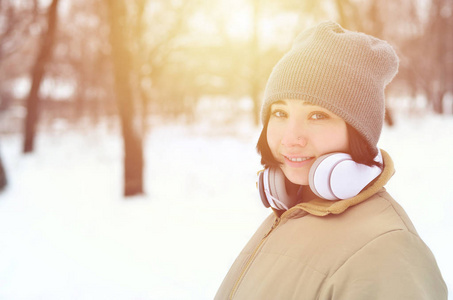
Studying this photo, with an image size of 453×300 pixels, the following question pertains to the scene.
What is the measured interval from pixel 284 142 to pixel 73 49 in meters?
26.2

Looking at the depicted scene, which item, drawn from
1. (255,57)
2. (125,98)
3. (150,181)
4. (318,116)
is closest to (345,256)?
(318,116)

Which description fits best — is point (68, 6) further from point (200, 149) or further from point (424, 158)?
point (424, 158)

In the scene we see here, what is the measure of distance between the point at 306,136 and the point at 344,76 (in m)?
0.25

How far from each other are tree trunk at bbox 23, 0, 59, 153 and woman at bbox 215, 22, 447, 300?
1178 centimetres

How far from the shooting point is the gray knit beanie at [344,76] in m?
1.43

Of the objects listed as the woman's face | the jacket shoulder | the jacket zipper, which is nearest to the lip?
the woman's face

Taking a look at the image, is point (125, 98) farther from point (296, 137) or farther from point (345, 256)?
point (345, 256)

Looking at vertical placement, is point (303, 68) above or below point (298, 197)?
above

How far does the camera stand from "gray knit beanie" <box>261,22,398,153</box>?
1426mm

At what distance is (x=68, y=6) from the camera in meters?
19.0

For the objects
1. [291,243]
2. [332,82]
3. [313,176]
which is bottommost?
[291,243]

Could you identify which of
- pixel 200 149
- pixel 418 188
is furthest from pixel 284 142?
pixel 200 149

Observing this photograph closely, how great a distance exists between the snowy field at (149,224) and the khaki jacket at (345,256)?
228cm

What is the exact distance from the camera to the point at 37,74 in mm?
12969
